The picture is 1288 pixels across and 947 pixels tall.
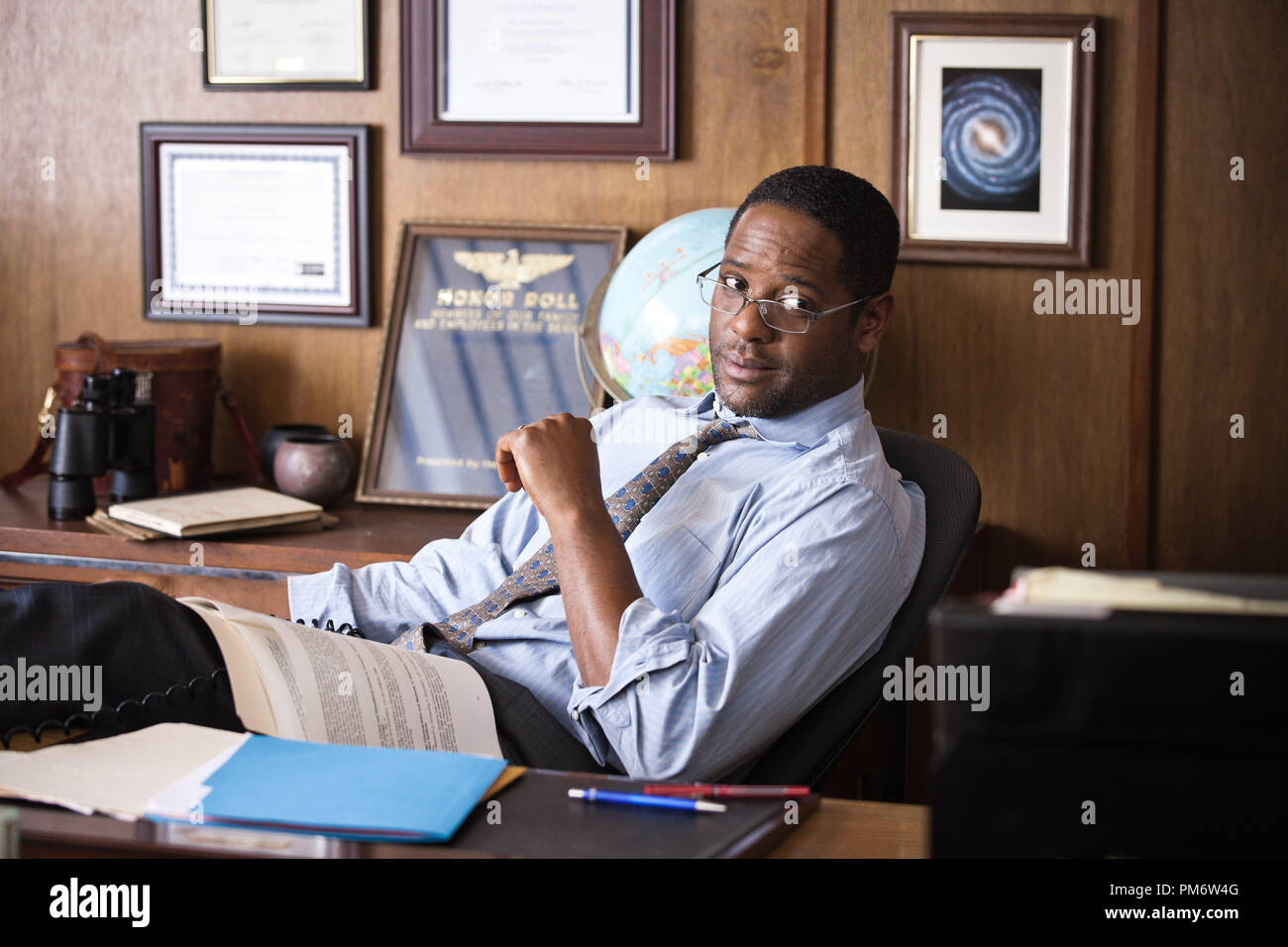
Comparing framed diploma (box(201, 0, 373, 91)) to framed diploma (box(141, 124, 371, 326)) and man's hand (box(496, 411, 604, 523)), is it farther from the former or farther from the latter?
man's hand (box(496, 411, 604, 523))

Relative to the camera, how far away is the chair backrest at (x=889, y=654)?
1442mm

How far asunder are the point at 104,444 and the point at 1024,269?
172cm

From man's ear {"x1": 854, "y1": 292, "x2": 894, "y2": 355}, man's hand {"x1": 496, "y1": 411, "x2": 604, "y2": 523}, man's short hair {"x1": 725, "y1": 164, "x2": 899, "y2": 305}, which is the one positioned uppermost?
man's short hair {"x1": 725, "y1": 164, "x2": 899, "y2": 305}

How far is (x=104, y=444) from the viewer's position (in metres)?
2.31

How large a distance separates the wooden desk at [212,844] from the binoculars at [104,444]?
5.05ft

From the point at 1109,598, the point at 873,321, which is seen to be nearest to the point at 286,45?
the point at 873,321

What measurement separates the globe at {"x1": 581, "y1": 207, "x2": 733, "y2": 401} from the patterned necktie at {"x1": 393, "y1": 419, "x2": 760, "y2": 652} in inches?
13.6

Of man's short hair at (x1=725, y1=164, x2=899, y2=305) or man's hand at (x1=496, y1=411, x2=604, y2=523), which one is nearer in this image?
man's hand at (x1=496, y1=411, x2=604, y2=523)

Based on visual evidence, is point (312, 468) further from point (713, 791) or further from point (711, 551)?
point (713, 791)

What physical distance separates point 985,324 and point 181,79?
1.76m

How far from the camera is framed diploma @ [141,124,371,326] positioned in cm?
265

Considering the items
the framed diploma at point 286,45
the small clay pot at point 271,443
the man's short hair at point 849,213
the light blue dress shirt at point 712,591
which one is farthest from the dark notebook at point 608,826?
the framed diploma at point 286,45

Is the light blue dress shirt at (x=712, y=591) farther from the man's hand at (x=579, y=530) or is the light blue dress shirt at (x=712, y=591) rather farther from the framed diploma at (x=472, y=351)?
the framed diploma at (x=472, y=351)

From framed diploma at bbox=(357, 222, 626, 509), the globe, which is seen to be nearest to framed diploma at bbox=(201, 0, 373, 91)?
framed diploma at bbox=(357, 222, 626, 509)
